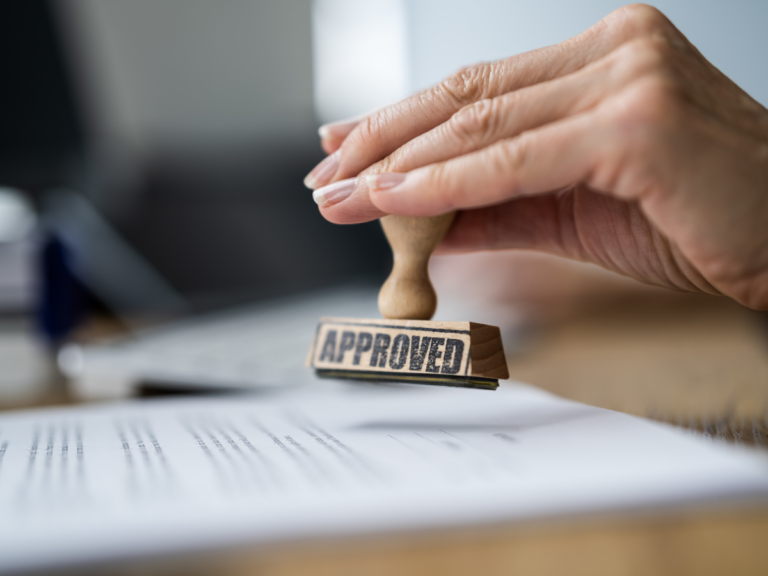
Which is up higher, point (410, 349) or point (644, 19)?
point (644, 19)

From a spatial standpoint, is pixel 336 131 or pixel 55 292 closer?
pixel 336 131

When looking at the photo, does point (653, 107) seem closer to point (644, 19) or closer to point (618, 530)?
point (644, 19)

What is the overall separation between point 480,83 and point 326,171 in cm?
12

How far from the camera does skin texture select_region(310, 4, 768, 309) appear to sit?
30 centimetres

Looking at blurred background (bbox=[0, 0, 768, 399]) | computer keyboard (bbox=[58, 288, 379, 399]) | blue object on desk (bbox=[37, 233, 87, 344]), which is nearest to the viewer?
computer keyboard (bbox=[58, 288, 379, 399])

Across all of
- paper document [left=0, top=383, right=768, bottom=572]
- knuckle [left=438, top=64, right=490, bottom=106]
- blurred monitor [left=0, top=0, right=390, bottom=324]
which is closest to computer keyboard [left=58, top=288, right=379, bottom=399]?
paper document [left=0, top=383, right=768, bottom=572]

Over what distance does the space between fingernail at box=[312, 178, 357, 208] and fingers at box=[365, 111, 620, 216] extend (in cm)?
2

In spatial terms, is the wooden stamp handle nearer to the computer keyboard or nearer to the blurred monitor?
the computer keyboard

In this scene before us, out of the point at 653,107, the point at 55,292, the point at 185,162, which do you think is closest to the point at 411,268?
the point at 653,107

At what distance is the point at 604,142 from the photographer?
304 mm

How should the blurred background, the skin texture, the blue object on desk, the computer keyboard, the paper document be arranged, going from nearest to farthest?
the paper document < the skin texture < the computer keyboard < the blue object on desk < the blurred background

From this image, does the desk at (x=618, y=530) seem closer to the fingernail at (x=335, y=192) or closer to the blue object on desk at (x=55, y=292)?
the fingernail at (x=335, y=192)

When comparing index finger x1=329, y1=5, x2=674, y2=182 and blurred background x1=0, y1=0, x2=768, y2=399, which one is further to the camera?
blurred background x1=0, y1=0, x2=768, y2=399

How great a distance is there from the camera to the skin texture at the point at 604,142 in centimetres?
30
